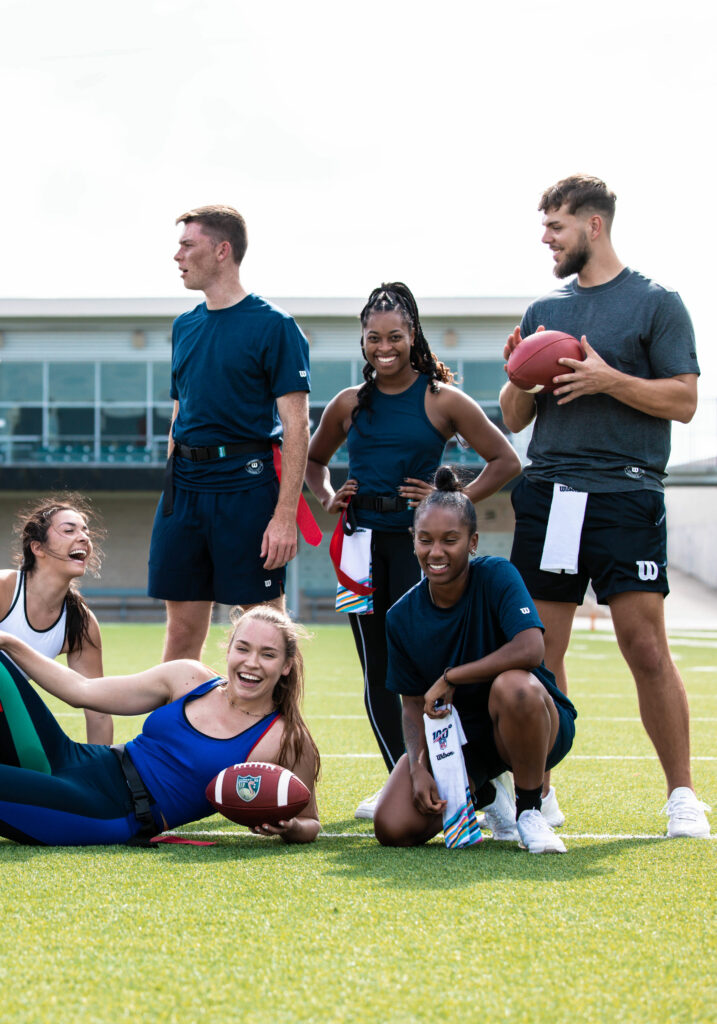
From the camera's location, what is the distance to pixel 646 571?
384 cm

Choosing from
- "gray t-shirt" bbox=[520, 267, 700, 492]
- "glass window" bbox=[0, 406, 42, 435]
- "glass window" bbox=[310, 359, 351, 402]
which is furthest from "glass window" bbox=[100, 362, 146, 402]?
"gray t-shirt" bbox=[520, 267, 700, 492]

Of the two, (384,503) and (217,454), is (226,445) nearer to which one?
(217,454)

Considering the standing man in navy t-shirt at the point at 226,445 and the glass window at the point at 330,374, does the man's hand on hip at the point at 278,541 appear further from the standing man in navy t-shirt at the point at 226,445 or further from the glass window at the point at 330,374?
the glass window at the point at 330,374

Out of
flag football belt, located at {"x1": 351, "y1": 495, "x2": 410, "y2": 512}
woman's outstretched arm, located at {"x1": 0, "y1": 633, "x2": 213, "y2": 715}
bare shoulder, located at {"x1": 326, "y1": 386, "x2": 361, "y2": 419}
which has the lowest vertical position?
woman's outstretched arm, located at {"x1": 0, "y1": 633, "x2": 213, "y2": 715}

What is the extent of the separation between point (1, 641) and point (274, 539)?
106 cm

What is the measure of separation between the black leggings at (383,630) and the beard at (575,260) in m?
1.14

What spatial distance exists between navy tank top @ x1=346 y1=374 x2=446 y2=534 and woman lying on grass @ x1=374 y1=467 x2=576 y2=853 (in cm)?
60

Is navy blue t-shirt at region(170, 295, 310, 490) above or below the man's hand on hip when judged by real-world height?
above

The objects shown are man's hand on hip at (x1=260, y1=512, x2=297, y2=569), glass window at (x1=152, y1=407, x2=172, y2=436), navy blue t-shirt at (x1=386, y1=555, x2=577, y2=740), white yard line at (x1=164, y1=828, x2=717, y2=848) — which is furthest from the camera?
glass window at (x1=152, y1=407, x2=172, y2=436)

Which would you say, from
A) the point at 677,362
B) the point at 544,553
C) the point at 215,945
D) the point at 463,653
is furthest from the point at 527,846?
the point at 677,362

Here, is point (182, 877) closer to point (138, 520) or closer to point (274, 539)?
point (274, 539)

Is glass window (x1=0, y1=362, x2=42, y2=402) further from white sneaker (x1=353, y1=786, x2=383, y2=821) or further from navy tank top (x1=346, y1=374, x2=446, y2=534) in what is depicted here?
white sneaker (x1=353, y1=786, x2=383, y2=821)

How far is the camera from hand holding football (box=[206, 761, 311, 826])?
10.9ft

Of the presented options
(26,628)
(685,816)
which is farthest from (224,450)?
(685,816)
